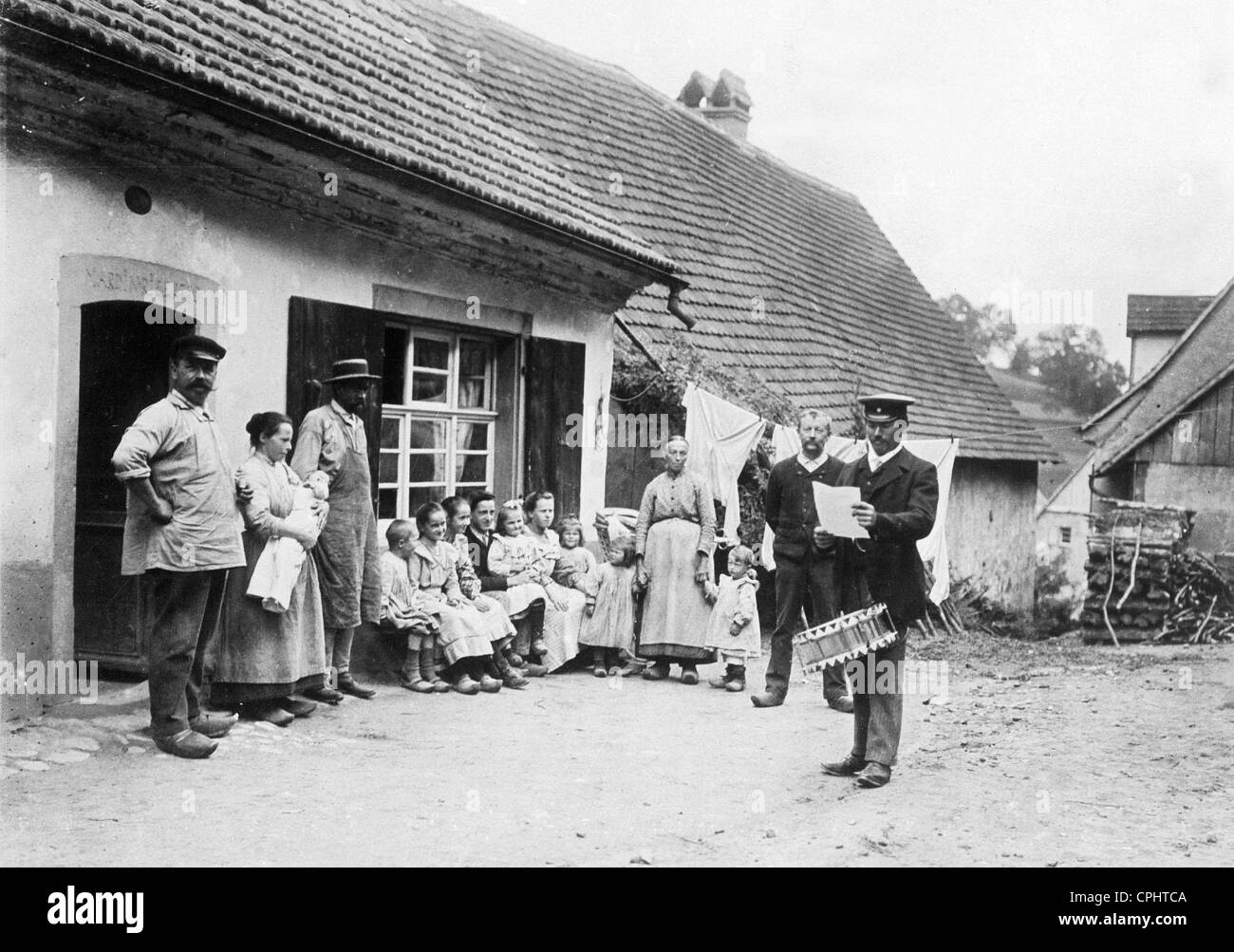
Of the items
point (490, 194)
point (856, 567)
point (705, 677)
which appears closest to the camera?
point (856, 567)

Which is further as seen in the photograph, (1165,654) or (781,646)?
(1165,654)

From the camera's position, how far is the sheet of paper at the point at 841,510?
5.92 m

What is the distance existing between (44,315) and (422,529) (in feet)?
9.36

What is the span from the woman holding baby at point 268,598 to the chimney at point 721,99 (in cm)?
1767

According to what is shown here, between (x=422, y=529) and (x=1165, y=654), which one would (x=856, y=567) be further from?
(x=1165, y=654)

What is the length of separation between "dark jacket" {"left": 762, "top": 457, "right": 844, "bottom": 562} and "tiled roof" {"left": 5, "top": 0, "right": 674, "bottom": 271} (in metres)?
2.79

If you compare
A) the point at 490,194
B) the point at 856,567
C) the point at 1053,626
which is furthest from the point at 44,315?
the point at 1053,626

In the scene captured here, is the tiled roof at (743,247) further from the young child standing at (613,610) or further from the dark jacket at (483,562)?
the dark jacket at (483,562)

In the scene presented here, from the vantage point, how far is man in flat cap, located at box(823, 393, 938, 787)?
5.84 m

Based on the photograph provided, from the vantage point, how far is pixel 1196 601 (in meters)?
14.7

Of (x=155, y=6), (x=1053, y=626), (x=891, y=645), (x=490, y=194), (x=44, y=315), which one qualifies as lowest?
(x=1053, y=626)

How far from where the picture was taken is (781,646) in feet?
26.3

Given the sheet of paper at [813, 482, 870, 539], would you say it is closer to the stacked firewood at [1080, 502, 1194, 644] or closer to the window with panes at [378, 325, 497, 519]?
the window with panes at [378, 325, 497, 519]
